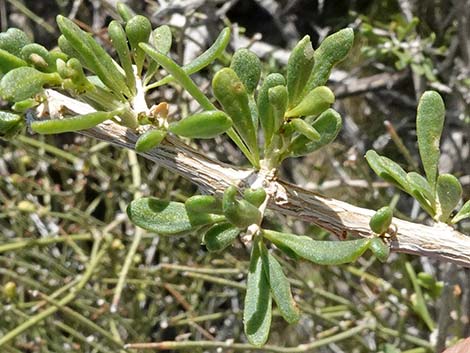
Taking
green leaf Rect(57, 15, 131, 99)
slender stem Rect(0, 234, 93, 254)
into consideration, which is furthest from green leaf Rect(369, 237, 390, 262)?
slender stem Rect(0, 234, 93, 254)

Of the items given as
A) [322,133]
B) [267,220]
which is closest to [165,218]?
[322,133]

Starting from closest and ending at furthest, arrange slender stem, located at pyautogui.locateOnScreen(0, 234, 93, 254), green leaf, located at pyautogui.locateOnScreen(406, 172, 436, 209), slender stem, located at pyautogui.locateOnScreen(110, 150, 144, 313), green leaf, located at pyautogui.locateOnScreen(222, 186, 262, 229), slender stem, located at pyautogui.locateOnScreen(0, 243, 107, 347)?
green leaf, located at pyautogui.locateOnScreen(222, 186, 262, 229), green leaf, located at pyautogui.locateOnScreen(406, 172, 436, 209), slender stem, located at pyautogui.locateOnScreen(0, 243, 107, 347), slender stem, located at pyautogui.locateOnScreen(110, 150, 144, 313), slender stem, located at pyautogui.locateOnScreen(0, 234, 93, 254)

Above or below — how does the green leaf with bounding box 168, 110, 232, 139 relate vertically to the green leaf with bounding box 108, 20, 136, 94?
below

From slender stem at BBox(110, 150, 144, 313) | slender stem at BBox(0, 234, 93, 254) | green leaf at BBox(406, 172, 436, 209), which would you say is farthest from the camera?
slender stem at BBox(0, 234, 93, 254)

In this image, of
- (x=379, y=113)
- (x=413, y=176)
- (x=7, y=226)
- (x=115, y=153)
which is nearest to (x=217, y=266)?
(x=115, y=153)

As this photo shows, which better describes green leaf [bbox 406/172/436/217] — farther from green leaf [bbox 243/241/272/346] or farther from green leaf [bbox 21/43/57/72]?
green leaf [bbox 21/43/57/72]

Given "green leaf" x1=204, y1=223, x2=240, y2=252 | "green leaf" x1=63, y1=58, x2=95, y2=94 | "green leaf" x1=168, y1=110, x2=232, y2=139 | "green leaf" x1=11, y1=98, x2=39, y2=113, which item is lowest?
"green leaf" x1=204, y1=223, x2=240, y2=252

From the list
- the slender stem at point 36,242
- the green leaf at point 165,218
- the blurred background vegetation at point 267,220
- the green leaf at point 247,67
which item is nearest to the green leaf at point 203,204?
the green leaf at point 165,218
